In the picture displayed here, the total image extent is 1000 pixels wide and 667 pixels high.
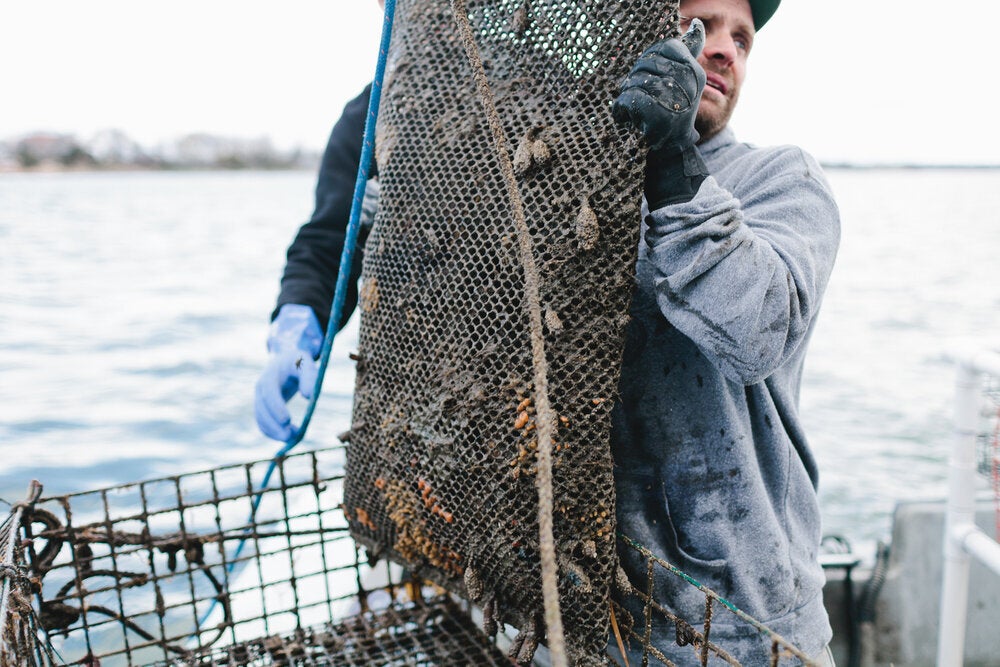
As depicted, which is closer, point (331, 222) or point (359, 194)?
point (359, 194)

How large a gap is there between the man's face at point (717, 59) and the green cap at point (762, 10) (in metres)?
0.07

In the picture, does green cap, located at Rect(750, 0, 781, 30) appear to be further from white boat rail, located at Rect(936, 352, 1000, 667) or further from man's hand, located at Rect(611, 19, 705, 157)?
white boat rail, located at Rect(936, 352, 1000, 667)

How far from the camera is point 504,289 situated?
145cm

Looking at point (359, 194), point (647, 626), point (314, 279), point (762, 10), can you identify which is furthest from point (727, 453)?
point (314, 279)

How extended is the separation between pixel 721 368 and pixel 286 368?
1.22 meters

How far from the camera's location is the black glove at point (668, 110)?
4.23ft

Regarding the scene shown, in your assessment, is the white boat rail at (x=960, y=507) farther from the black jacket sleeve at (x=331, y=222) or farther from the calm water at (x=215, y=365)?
the black jacket sleeve at (x=331, y=222)

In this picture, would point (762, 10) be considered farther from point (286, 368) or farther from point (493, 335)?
point (286, 368)

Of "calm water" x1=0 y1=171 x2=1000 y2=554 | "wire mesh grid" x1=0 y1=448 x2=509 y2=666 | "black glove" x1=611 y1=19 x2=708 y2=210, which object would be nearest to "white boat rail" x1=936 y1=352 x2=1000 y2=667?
"calm water" x1=0 y1=171 x2=1000 y2=554

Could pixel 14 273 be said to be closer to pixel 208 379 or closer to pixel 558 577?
pixel 208 379

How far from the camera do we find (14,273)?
17.9 metres

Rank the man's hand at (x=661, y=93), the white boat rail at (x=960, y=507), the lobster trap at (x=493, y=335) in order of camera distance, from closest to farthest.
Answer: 1. the man's hand at (x=661, y=93)
2. the lobster trap at (x=493, y=335)
3. the white boat rail at (x=960, y=507)

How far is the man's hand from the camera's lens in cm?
129

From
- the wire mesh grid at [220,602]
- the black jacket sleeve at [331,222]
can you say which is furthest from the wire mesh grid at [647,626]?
the black jacket sleeve at [331,222]
